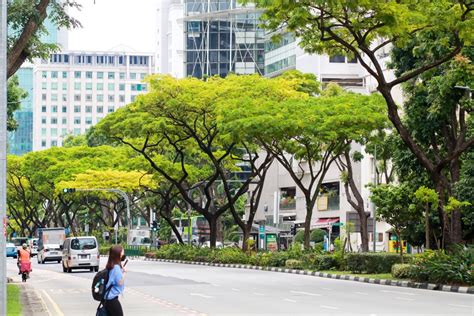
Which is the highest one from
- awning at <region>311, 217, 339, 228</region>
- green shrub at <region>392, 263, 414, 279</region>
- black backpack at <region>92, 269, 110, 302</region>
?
awning at <region>311, 217, 339, 228</region>

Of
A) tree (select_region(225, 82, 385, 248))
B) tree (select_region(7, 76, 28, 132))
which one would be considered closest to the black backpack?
tree (select_region(7, 76, 28, 132))

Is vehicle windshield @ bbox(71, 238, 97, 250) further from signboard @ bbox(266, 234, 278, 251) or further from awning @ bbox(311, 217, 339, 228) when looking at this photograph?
signboard @ bbox(266, 234, 278, 251)

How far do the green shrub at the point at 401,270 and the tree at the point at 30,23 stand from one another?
573 inches

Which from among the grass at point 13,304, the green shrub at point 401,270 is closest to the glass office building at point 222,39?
the green shrub at point 401,270

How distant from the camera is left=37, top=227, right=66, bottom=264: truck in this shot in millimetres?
76688

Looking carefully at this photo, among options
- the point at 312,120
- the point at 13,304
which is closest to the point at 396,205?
the point at 312,120

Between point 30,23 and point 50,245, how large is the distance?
56981 mm

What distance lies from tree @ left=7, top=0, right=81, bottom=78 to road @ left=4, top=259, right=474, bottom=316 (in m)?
5.77

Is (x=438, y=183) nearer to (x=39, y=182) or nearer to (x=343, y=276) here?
(x=343, y=276)

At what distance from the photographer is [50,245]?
79.4 meters

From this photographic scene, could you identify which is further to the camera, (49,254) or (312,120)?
(49,254)

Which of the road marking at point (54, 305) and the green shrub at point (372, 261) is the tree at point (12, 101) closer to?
the road marking at point (54, 305)

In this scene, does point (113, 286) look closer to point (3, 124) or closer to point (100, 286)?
→ point (100, 286)

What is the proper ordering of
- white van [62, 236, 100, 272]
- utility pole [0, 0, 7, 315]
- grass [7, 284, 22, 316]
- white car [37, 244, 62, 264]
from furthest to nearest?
white car [37, 244, 62, 264] → white van [62, 236, 100, 272] → grass [7, 284, 22, 316] → utility pole [0, 0, 7, 315]
